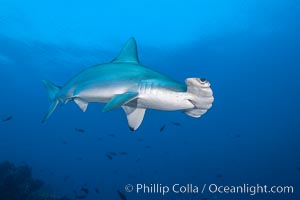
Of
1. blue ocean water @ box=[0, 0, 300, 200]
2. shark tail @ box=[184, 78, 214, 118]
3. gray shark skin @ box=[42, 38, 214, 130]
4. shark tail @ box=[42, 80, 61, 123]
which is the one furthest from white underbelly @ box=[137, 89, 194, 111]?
blue ocean water @ box=[0, 0, 300, 200]

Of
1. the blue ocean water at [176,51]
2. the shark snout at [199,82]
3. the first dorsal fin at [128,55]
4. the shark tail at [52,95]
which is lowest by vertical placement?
the shark snout at [199,82]

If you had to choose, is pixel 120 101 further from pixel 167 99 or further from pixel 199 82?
pixel 199 82

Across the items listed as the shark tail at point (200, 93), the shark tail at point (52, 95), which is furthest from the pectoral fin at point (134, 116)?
the shark tail at point (52, 95)

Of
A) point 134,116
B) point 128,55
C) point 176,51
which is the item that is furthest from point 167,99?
point 176,51

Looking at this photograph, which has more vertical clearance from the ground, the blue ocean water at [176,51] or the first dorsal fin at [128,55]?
the blue ocean water at [176,51]

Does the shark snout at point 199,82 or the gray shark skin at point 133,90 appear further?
the gray shark skin at point 133,90

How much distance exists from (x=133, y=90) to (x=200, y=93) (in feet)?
4.18

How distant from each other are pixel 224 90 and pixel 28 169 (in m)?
38.4

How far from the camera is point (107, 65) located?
5.52 m

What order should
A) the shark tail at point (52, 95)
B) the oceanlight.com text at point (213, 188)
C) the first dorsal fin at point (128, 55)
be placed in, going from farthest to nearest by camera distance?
the oceanlight.com text at point (213, 188)
the shark tail at point (52, 95)
the first dorsal fin at point (128, 55)

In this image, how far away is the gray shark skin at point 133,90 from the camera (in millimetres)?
4258

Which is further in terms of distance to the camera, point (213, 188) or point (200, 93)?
point (213, 188)

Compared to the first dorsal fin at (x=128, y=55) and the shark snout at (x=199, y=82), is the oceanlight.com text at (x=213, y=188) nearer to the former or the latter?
the first dorsal fin at (x=128, y=55)

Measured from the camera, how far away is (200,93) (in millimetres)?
4090
